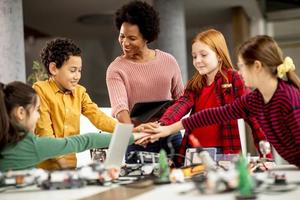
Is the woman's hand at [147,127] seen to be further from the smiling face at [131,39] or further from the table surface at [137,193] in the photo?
the table surface at [137,193]

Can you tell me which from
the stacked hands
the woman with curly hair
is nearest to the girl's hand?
the stacked hands

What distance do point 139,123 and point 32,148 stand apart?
0.61 metres

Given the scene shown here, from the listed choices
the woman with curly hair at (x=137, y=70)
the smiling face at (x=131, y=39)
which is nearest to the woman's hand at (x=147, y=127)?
the woman with curly hair at (x=137, y=70)

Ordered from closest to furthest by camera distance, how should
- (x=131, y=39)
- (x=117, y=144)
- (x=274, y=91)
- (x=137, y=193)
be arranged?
(x=137, y=193) < (x=274, y=91) < (x=117, y=144) < (x=131, y=39)

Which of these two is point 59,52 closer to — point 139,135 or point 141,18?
point 141,18

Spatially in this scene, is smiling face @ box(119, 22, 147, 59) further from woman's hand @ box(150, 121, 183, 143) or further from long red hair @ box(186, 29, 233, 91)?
woman's hand @ box(150, 121, 183, 143)

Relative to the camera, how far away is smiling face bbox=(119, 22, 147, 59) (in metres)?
2.14

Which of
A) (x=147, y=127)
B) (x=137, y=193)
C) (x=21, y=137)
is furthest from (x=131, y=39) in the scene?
(x=137, y=193)

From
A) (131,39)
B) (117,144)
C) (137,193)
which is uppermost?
(131,39)

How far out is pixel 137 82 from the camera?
2150 mm

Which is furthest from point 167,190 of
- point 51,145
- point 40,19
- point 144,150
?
point 40,19

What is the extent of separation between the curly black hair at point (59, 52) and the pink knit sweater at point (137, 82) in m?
0.21

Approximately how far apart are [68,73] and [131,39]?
0.33 m

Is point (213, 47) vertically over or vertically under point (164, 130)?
over
